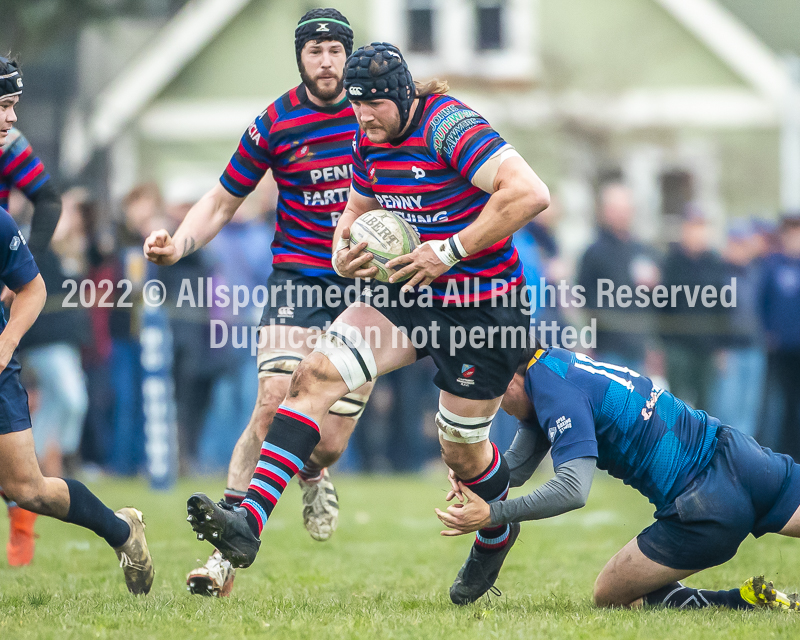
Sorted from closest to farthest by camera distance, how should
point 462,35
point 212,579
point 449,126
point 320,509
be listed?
point 449,126 < point 212,579 < point 320,509 < point 462,35

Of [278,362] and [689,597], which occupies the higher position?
[278,362]

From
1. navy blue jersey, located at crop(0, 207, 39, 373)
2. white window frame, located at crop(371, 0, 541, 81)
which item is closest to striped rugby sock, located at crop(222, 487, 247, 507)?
navy blue jersey, located at crop(0, 207, 39, 373)

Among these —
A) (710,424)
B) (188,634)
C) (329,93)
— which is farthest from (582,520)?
Result: (188,634)

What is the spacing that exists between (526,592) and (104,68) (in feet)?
66.0

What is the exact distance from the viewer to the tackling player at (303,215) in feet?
19.7

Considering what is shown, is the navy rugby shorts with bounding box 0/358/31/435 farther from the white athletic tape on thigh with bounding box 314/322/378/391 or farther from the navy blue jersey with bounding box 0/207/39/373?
the white athletic tape on thigh with bounding box 314/322/378/391

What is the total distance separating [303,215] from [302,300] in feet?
1.60

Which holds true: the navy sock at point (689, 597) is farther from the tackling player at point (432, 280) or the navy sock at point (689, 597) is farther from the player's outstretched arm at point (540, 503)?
the player's outstretched arm at point (540, 503)

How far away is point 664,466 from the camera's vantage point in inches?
196

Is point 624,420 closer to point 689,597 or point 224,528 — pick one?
point 689,597

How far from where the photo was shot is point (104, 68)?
23.4m

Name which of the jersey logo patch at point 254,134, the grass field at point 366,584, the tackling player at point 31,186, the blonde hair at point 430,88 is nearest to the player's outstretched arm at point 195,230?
the jersey logo patch at point 254,134

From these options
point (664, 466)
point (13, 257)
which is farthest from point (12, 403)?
point (664, 466)

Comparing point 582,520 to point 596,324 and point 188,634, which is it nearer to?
point 596,324
